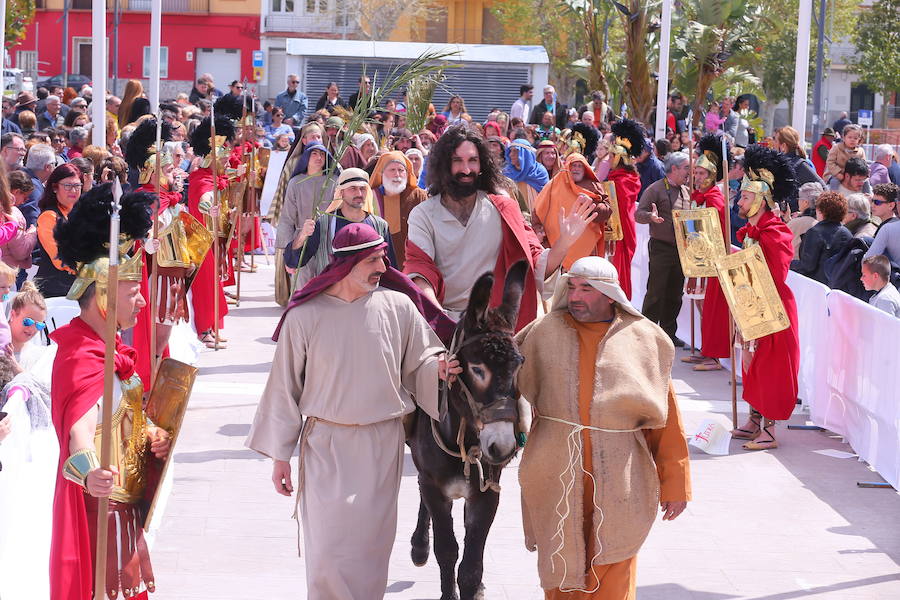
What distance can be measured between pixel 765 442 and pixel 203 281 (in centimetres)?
614

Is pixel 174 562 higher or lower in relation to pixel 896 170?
lower

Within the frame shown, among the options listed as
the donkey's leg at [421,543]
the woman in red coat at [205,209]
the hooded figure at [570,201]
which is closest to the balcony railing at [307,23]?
the woman in red coat at [205,209]

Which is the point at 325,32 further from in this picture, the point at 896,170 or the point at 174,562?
the point at 174,562

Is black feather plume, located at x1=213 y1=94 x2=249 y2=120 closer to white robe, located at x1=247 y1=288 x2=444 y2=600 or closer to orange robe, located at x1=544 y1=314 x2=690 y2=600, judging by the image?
white robe, located at x1=247 y1=288 x2=444 y2=600

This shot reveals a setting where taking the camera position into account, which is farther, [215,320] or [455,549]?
[215,320]

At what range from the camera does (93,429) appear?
5293 millimetres

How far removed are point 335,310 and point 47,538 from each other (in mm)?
1977

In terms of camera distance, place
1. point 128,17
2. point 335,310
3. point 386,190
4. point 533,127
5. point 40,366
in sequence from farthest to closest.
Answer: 1. point 128,17
2. point 533,127
3. point 386,190
4. point 40,366
5. point 335,310

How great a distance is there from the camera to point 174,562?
748 centimetres

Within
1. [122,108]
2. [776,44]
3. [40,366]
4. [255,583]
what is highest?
[776,44]

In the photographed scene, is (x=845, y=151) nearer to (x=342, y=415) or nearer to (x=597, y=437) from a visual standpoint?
(x=597, y=437)

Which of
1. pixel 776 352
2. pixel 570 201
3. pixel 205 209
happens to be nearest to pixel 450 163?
pixel 776 352

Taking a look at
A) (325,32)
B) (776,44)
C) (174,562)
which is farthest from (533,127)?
(325,32)

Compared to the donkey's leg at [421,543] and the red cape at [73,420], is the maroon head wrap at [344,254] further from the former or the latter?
the donkey's leg at [421,543]
